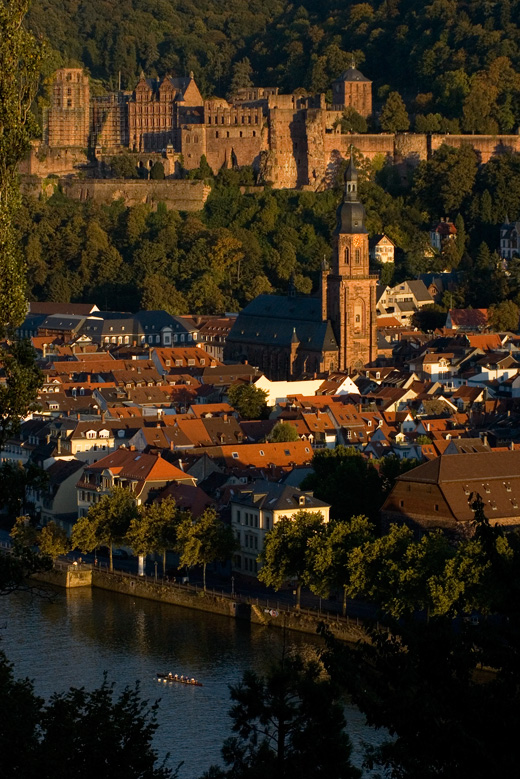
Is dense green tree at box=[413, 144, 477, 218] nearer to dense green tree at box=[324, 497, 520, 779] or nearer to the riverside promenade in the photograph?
the riverside promenade

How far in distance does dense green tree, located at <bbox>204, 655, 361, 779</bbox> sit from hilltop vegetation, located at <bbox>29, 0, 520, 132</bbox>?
2784 inches

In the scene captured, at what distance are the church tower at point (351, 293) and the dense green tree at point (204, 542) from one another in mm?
32215

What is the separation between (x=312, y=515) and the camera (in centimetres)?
4228

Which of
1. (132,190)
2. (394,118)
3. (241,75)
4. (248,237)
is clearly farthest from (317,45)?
(248,237)

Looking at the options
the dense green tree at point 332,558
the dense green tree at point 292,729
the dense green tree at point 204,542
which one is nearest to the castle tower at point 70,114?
the dense green tree at point 204,542

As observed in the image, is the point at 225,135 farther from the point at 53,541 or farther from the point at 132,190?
the point at 53,541

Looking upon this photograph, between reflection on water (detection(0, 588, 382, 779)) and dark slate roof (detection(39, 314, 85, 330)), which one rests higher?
dark slate roof (detection(39, 314, 85, 330))

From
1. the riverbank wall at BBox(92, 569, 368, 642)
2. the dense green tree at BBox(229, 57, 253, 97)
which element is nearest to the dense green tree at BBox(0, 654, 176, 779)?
the riverbank wall at BBox(92, 569, 368, 642)

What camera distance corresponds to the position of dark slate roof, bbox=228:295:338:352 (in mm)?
75938

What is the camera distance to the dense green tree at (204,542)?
42.9 metres

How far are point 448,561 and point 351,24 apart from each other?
260 feet

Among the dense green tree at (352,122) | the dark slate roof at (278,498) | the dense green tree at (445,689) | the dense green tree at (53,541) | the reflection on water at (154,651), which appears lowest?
the reflection on water at (154,651)

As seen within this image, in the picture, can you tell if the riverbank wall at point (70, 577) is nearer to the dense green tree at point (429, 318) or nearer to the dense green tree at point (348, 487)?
the dense green tree at point (348, 487)

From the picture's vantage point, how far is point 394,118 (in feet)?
332
